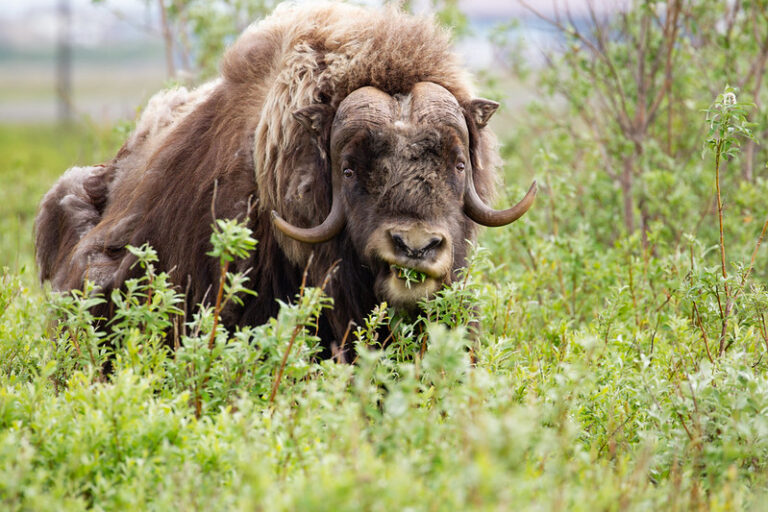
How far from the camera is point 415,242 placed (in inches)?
119

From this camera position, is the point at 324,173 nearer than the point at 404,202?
No

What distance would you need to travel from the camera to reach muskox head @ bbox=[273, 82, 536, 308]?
3.09 meters

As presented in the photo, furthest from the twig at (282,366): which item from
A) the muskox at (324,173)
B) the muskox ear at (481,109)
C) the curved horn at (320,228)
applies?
the muskox ear at (481,109)

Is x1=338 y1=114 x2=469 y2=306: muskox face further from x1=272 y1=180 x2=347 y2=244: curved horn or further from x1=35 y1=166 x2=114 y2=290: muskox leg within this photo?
x1=35 y1=166 x2=114 y2=290: muskox leg

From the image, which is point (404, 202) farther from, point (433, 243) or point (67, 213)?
point (67, 213)

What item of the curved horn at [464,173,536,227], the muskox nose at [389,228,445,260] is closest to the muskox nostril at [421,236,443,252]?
the muskox nose at [389,228,445,260]

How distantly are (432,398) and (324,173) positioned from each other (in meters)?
0.99

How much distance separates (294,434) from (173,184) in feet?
5.89

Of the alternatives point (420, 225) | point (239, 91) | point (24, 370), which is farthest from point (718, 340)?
point (24, 370)

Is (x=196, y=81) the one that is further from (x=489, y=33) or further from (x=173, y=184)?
(x=173, y=184)

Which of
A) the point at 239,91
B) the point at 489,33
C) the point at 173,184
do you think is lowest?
the point at 173,184

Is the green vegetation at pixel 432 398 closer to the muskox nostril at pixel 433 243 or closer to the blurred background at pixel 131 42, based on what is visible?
the muskox nostril at pixel 433 243

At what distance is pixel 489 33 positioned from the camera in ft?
22.5

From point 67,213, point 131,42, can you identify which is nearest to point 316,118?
point 67,213
